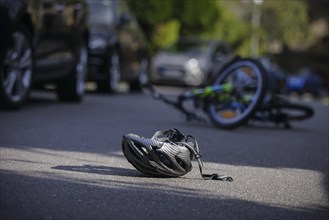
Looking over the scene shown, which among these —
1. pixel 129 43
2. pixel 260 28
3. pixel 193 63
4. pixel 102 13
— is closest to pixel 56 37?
pixel 102 13

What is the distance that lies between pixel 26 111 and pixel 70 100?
2350mm

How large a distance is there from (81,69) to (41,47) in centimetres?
223

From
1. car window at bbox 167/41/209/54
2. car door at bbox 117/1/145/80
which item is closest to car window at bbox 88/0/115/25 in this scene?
car door at bbox 117/1/145/80

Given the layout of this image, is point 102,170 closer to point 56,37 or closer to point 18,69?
point 18,69

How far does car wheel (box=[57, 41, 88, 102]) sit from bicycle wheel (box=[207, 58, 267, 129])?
9.40 feet

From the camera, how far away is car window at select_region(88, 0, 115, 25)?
16.1 meters

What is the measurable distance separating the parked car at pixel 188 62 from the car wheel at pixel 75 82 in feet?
33.8

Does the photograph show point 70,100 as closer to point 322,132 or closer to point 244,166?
point 322,132

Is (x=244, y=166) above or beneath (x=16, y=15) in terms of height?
beneath

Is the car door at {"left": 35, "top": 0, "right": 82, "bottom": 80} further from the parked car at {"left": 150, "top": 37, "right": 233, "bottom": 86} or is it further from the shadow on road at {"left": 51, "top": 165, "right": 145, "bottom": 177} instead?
the parked car at {"left": 150, "top": 37, "right": 233, "bottom": 86}

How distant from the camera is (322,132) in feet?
34.8

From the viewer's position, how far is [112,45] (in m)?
15.6

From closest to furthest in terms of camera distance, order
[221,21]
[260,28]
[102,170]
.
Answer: [102,170] < [221,21] < [260,28]

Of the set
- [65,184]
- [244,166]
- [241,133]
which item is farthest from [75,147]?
[241,133]
